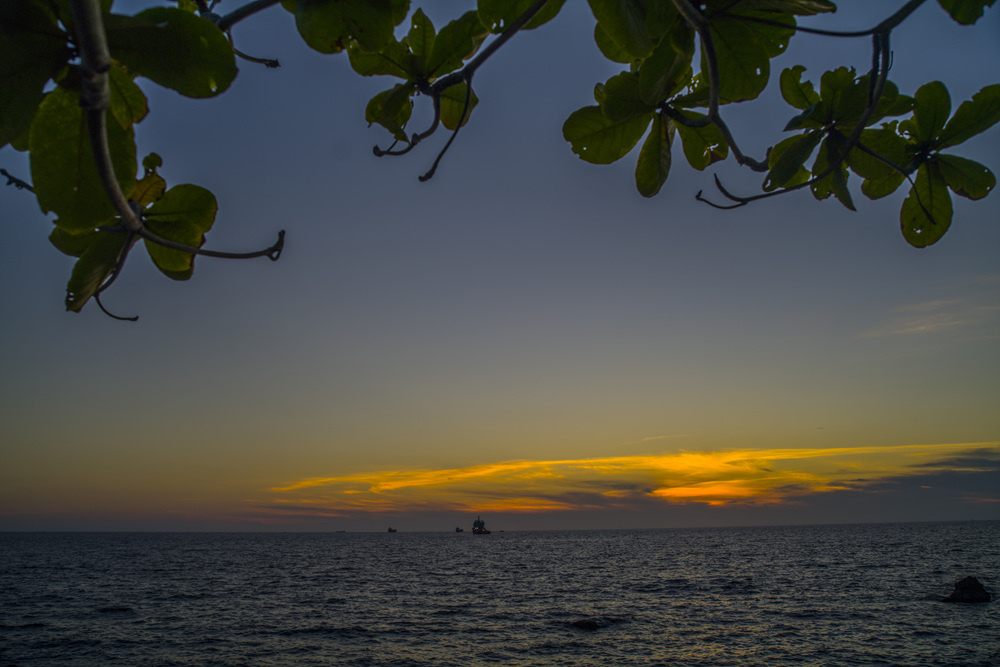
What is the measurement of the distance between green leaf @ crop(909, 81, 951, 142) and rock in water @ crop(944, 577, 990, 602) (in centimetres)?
3157

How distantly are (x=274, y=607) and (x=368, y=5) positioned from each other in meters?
29.7

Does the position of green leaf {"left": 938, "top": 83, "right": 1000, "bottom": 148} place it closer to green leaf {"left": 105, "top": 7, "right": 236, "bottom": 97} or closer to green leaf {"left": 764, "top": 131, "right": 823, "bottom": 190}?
green leaf {"left": 764, "top": 131, "right": 823, "bottom": 190}

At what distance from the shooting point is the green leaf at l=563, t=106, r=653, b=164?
903 mm

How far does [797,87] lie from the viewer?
3.10 ft

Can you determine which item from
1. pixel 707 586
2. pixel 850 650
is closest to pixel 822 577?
pixel 707 586

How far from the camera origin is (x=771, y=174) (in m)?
0.78

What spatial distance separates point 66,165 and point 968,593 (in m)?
32.6

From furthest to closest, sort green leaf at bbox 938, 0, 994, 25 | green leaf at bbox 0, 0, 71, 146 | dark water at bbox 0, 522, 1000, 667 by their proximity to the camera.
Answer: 1. dark water at bbox 0, 522, 1000, 667
2. green leaf at bbox 938, 0, 994, 25
3. green leaf at bbox 0, 0, 71, 146

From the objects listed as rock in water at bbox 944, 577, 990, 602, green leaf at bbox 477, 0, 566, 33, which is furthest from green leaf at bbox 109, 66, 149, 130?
rock in water at bbox 944, 577, 990, 602

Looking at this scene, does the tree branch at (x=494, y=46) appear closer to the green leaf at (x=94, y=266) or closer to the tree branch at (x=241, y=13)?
the tree branch at (x=241, y=13)

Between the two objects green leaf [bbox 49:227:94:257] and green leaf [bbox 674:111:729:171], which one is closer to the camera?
green leaf [bbox 49:227:94:257]

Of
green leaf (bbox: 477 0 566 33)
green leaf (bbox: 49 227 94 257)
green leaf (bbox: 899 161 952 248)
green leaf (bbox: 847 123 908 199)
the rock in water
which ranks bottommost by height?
the rock in water

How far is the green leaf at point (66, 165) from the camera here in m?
0.50

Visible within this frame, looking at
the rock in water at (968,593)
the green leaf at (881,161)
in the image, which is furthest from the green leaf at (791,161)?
the rock in water at (968,593)
